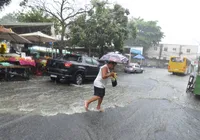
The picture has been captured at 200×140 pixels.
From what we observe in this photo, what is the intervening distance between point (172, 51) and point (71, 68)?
54.1m

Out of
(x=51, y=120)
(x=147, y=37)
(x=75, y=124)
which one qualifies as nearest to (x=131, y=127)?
(x=75, y=124)

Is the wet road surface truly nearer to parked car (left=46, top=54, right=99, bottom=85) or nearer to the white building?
parked car (left=46, top=54, right=99, bottom=85)

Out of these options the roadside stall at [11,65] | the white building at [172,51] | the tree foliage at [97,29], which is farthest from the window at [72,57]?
the white building at [172,51]

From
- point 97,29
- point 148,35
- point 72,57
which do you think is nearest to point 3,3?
point 72,57

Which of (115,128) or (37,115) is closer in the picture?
(115,128)

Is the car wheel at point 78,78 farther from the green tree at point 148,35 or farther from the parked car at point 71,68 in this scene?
the green tree at point 148,35

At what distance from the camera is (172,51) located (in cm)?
5819

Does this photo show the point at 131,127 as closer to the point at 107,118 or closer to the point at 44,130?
the point at 107,118

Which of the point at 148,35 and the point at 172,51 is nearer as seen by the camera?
the point at 148,35

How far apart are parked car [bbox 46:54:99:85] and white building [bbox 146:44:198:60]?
5131 centimetres

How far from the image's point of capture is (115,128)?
4742mm

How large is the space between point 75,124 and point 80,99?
2723 millimetres

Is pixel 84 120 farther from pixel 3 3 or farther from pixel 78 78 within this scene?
pixel 3 3

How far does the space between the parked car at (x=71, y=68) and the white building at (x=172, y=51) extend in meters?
51.3
